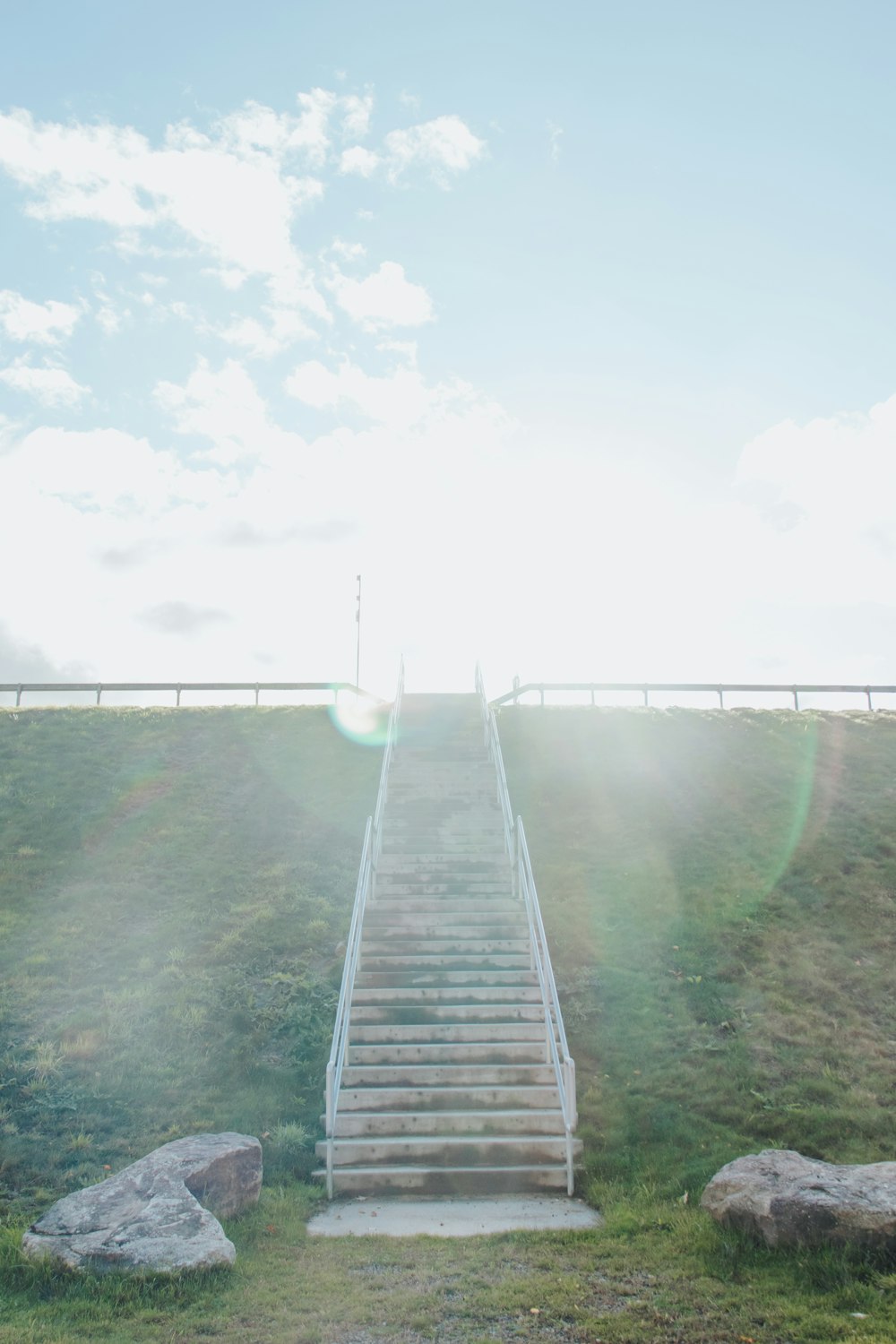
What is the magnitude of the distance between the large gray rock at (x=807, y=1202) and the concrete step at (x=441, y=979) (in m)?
4.73

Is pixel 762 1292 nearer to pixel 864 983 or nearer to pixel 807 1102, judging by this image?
pixel 807 1102

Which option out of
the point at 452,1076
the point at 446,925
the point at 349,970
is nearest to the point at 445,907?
the point at 446,925

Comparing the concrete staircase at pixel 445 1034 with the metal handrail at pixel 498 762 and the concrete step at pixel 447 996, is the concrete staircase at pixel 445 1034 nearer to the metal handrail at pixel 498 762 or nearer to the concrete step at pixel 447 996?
the concrete step at pixel 447 996

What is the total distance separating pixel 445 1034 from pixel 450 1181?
6.97 ft

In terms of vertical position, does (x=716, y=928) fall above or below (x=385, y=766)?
below

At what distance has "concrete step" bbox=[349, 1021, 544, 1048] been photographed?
439 inches

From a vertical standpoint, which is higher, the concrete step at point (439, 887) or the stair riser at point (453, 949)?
the concrete step at point (439, 887)

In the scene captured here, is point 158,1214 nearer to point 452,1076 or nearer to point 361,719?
point 452,1076

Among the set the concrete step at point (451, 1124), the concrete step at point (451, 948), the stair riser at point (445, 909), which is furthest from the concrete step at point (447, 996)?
the concrete step at point (451, 1124)

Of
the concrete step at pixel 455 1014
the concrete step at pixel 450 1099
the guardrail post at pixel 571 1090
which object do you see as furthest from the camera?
the concrete step at pixel 455 1014

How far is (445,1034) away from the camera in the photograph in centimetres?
1117

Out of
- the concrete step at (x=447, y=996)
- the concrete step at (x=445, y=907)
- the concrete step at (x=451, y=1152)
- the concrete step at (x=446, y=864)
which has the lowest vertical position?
the concrete step at (x=451, y=1152)

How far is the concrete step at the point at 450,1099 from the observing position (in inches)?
401

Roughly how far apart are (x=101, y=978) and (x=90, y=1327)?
753 centimetres
